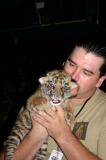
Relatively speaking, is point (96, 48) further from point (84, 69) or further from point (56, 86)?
point (56, 86)

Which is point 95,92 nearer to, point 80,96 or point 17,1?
point 80,96

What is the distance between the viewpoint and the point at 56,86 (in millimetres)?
2484

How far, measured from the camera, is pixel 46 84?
246cm

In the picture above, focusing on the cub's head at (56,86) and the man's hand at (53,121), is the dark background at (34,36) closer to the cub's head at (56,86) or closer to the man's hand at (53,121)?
the cub's head at (56,86)

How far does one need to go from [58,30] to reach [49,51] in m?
0.57

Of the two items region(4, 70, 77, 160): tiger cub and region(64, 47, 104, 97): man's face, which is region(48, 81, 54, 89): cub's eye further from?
region(64, 47, 104, 97): man's face

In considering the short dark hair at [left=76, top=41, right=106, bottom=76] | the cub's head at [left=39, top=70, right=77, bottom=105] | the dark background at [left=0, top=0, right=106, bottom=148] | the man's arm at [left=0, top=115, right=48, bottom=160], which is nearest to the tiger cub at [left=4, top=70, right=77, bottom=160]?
the cub's head at [left=39, top=70, right=77, bottom=105]

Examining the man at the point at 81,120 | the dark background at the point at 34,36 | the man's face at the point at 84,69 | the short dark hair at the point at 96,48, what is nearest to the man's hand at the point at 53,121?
the man at the point at 81,120

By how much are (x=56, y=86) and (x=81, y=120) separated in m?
0.40

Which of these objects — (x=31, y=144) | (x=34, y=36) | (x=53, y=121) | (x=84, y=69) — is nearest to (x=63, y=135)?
(x=53, y=121)

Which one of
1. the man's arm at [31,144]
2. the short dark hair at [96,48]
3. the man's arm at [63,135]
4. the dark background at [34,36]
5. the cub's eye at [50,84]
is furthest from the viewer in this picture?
the dark background at [34,36]

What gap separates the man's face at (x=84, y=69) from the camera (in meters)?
2.29

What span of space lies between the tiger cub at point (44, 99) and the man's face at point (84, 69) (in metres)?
0.06

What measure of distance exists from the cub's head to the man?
64 millimetres
